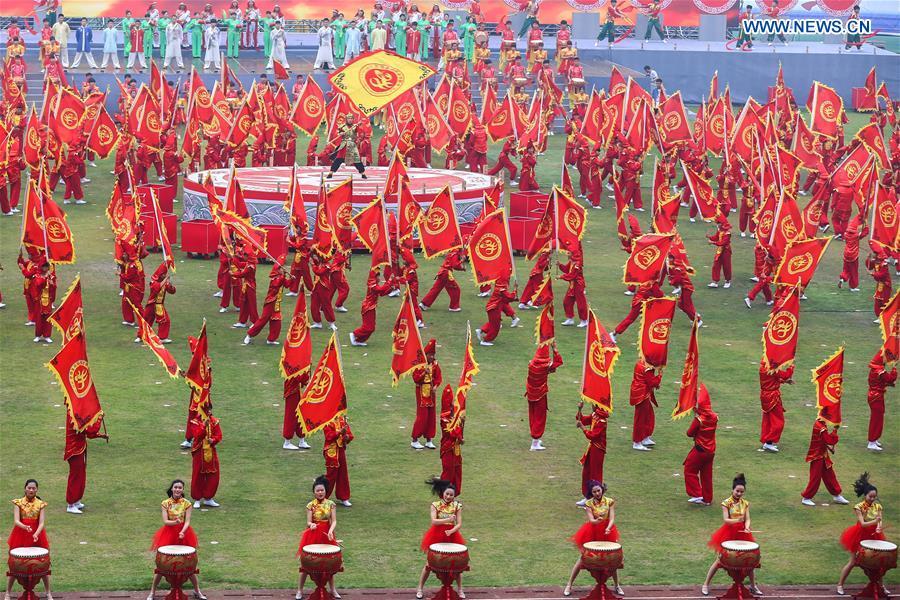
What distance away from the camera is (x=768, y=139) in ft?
123

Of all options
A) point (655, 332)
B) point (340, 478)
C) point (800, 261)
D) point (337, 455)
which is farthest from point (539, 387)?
Answer: point (800, 261)

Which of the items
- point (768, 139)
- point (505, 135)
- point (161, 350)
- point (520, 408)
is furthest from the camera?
point (505, 135)

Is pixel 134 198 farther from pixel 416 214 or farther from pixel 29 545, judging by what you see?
pixel 29 545

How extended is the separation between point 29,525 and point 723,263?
1823 centimetres

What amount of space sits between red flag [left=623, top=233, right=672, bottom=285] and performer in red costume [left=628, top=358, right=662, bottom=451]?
475 cm

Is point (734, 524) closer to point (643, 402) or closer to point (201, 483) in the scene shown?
point (643, 402)

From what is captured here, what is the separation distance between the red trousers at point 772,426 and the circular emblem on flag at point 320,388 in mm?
6104

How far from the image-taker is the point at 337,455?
1975 centimetres

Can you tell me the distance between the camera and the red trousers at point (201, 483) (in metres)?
19.9

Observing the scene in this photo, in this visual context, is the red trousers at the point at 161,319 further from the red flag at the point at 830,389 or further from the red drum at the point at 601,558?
the red drum at the point at 601,558

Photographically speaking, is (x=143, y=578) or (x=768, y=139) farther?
(x=768, y=139)

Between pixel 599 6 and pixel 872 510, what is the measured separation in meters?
43.7

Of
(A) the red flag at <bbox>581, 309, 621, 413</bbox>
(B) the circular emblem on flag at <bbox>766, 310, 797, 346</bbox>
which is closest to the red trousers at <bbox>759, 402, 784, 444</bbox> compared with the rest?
(B) the circular emblem on flag at <bbox>766, 310, 797, 346</bbox>

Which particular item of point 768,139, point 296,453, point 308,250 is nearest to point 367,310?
point 308,250
